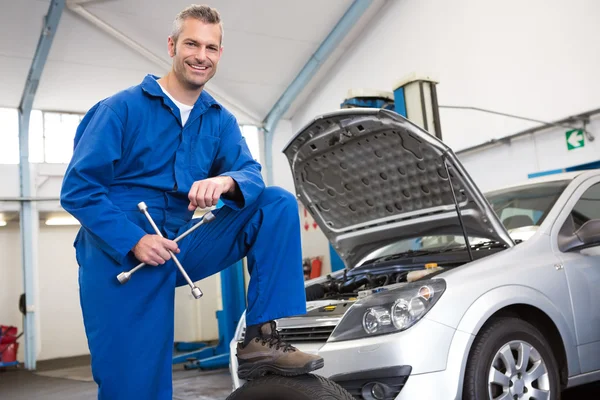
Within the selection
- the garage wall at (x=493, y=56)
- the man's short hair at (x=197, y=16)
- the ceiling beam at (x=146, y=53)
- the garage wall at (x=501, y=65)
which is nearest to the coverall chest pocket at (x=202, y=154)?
the man's short hair at (x=197, y=16)

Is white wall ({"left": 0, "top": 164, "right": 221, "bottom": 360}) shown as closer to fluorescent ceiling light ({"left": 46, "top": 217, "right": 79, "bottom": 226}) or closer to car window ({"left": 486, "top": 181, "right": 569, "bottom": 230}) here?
fluorescent ceiling light ({"left": 46, "top": 217, "right": 79, "bottom": 226})

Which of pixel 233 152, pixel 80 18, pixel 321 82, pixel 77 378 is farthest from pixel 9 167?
pixel 233 152

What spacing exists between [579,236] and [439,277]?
2.71 ft

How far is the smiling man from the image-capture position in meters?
1.64

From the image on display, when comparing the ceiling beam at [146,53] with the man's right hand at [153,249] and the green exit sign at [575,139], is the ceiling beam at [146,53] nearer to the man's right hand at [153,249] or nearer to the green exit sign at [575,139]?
the green exit sign at [575,139]

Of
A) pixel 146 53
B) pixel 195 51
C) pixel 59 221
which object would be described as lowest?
pixel 195 51

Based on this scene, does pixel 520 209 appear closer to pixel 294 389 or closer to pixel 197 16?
pixel 294 389

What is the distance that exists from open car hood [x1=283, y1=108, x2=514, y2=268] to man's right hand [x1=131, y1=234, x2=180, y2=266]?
1340mm

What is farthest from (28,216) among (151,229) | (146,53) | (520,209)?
(151,229)

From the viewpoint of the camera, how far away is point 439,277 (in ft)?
8.46

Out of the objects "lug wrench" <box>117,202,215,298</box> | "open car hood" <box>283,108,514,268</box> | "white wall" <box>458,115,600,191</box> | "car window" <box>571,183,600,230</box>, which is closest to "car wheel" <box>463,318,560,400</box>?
"open car hood" <box>283,108,514,268</box>

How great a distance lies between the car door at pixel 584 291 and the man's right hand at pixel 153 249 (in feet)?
6.78

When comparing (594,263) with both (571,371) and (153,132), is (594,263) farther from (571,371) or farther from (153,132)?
(153,132)

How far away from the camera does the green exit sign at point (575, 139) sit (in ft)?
21.7
